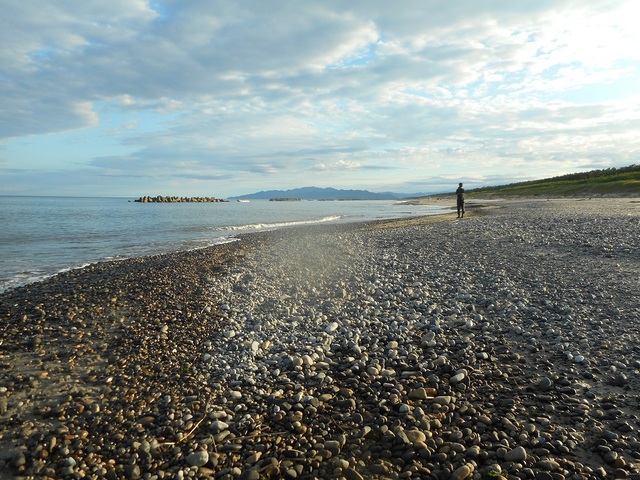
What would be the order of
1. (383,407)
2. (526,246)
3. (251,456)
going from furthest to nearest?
1. (526,246)
2. (383,407)
3. (251,456)

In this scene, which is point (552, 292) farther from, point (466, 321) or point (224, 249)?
point (224, 249)

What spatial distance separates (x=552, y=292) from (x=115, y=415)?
11.3m

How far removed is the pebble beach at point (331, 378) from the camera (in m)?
4.83

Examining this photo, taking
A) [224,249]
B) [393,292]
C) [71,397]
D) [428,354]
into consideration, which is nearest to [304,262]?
[393,292]

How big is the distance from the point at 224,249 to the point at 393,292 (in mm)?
14414

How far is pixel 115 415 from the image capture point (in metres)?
5.82

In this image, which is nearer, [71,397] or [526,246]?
[71,397]

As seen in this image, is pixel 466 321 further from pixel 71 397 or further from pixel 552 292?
pixel 71 397

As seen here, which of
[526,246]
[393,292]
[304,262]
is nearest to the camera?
[393,292]

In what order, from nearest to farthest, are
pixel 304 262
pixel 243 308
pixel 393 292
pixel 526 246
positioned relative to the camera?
pixel 243 308, pixel 393 292, pixel 304 262, pixel 526 246

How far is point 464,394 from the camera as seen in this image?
20.4 ft

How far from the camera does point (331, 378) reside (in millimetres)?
6832

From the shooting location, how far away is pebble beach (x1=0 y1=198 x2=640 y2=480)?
15.9 feet

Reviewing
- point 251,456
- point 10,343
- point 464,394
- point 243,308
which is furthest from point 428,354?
point 10,343
